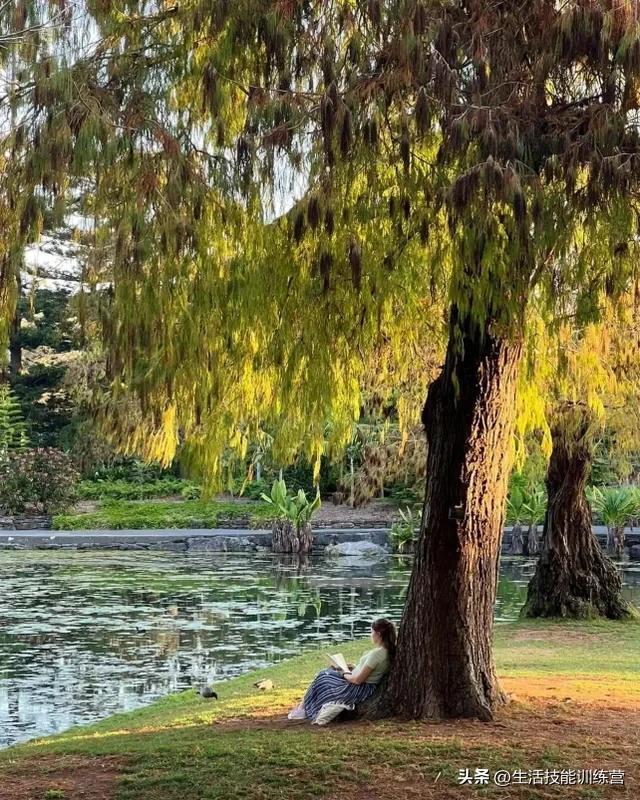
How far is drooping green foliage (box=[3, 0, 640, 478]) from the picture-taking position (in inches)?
167

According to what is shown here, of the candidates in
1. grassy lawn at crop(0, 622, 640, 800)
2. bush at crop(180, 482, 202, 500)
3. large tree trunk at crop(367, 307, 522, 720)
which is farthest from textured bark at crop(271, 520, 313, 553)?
large tree trunk at crop(367, 307, 522, 720)

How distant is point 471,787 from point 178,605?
10778 mm

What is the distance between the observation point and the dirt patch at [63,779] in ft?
16.3

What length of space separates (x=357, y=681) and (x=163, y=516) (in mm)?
21538

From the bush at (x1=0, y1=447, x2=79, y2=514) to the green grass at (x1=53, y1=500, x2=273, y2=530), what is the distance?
70 centimetres

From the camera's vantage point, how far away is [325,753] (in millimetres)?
5281

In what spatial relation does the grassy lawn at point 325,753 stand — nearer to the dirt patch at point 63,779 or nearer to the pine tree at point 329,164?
the dirt patch at point 63,779

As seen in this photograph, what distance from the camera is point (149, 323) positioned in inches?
183

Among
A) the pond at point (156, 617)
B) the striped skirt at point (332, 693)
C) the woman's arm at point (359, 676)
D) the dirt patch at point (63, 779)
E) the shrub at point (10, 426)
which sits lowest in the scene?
the pond at point (156, 617)

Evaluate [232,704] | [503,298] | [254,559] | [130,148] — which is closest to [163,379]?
[130,148]

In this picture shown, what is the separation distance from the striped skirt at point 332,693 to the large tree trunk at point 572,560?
665 cm

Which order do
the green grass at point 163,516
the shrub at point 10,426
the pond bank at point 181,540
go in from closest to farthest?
the pond bank at point 181,540 < the green grass at point 163,516 < the shrub at point 10,426

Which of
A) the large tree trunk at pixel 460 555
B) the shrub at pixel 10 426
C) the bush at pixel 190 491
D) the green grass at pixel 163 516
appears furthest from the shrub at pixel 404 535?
the large tree trunk at pixel 460 555

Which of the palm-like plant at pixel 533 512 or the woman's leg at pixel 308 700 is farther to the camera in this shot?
the palm-like plant at pixel 533 512
